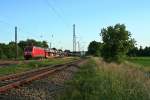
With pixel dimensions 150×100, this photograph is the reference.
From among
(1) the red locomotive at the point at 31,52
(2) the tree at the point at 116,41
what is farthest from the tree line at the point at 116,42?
(1) the red locomotive at the point at 31,52

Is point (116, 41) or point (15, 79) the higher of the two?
point (116, 41)

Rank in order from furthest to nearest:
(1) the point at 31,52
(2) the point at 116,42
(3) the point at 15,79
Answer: (1) the point at 31,52 < (2) the point at 116,42 < (3) the point at 15,79

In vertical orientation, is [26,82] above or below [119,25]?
below

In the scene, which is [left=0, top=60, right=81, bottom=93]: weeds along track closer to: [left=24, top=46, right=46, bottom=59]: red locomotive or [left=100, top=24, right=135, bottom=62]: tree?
[left=100, top=24, right=135, bottom=62]: tree

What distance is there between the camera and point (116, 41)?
5184cm

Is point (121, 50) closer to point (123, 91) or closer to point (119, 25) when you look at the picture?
point (119, 25)

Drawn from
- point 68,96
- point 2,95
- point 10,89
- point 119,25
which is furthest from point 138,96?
point 119,25

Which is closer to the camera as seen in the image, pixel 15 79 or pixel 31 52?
pixel 15 79

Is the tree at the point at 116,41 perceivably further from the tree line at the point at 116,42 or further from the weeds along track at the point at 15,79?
the weeds along track at the point at 15,79

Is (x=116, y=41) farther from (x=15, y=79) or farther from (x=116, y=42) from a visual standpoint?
(x=15, y=79)

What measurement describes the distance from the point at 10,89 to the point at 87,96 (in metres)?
4.40

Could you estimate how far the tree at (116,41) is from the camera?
51.3 meters

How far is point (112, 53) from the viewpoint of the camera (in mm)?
53125

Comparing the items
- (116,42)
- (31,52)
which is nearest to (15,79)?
(116,42)
